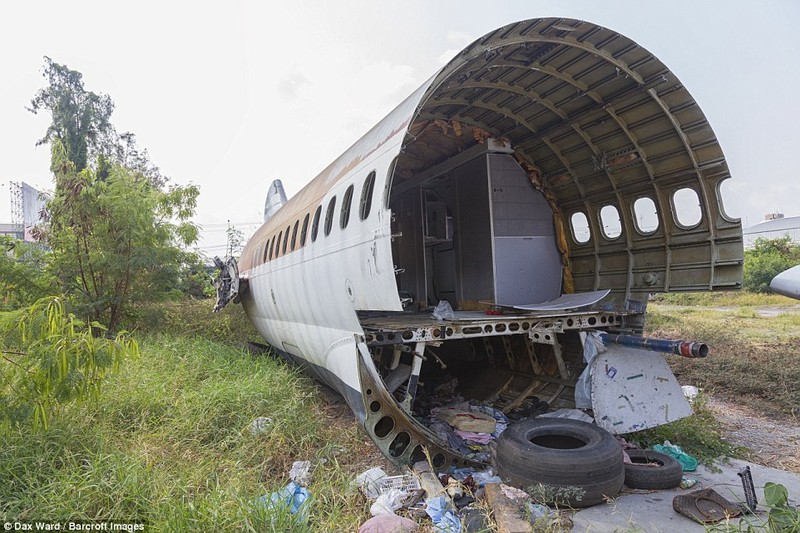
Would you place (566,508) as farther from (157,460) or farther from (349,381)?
(157,460)

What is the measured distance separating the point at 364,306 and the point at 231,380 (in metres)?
4.38

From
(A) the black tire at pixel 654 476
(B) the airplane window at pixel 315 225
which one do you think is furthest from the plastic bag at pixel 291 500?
(B) the airplane window at pixel 315 225

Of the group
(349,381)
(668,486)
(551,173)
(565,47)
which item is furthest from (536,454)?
(551,173)

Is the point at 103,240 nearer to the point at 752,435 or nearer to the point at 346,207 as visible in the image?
the point at 346,207

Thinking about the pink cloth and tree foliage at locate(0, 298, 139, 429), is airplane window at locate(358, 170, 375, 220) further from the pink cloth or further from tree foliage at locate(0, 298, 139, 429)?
the pink cloth

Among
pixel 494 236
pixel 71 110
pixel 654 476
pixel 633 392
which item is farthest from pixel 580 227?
pixel 71 110

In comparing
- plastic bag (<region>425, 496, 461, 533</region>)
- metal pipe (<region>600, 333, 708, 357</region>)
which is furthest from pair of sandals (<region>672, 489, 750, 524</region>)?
plastic bag (<region>425, 496, 461, 533</region>)

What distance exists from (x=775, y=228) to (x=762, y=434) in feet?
192

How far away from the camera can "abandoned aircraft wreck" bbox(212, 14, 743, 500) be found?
219 inches

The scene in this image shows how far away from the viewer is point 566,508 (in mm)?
4492

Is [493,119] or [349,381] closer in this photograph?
[349,381]

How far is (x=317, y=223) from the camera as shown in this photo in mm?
7391

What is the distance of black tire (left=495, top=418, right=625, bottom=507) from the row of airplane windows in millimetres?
2748

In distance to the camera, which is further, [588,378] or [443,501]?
[588,378]
